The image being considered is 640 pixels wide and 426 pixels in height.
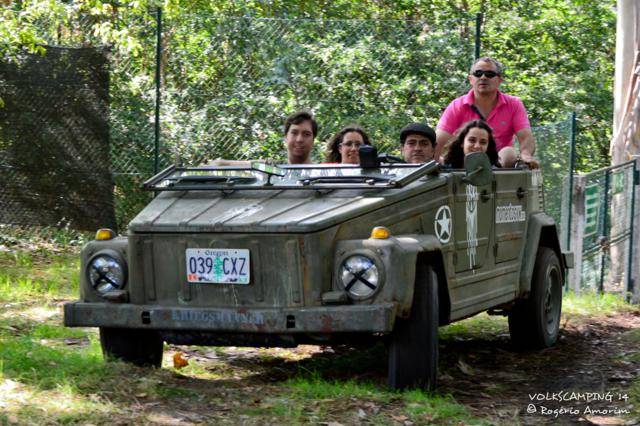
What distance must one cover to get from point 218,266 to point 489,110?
11.4ft

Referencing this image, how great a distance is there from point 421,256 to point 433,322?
1.24 feet

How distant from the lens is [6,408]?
5.27m

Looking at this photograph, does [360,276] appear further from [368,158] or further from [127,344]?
[127,344]

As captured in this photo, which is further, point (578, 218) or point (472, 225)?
point (578, 218)

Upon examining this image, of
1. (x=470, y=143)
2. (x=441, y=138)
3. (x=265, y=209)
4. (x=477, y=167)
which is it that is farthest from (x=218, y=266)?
(x=441, y=138)

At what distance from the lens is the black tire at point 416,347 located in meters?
5.92

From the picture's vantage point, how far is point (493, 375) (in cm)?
735

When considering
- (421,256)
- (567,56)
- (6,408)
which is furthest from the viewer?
(567,56)

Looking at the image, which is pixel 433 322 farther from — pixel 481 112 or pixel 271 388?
pixel 481 112

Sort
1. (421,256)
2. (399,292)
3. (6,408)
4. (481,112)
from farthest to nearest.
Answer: (481,112)
(421,256)
(399,292)
(6,408)

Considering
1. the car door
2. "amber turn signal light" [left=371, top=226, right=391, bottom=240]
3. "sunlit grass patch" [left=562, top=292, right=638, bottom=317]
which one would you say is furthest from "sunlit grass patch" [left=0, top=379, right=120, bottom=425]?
"sunlit grass patch" [left=562, top=292, right=638, bottom=317]

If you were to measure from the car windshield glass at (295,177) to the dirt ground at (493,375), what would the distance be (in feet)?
3.85

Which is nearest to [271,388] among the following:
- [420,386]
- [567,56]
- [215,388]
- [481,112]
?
[215,388]

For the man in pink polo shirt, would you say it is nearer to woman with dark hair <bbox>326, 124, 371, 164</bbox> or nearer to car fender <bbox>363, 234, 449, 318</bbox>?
woman with dark hair <bbox>326, 124, 371, 164</bbox>
